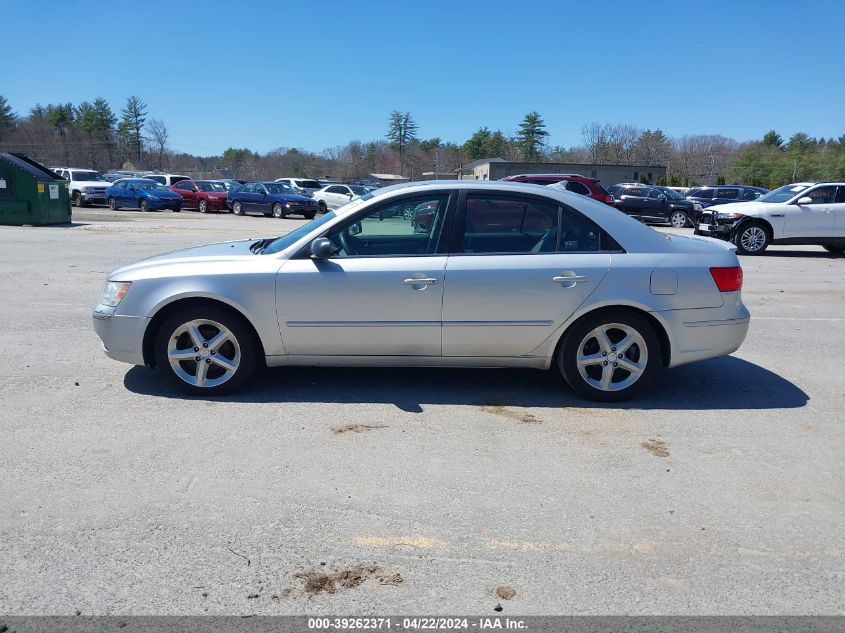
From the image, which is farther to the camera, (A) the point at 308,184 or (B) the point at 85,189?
(A) the point at 308,184

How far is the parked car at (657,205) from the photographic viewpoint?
27547 millimetres

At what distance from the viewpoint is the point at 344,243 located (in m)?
5.20

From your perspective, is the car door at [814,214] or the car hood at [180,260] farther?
the car door at [814,214]

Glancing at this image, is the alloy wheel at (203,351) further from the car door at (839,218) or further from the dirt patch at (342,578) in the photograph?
the car door at (839,218)

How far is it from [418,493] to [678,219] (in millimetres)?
26622

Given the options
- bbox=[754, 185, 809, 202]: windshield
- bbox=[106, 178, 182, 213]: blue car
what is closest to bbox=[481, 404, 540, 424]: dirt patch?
bbox=[754, 185, 809, 202]: windshield

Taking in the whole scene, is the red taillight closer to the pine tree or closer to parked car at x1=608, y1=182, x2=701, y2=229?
parked car at x1=608, y1=182, x2=701, y2=229

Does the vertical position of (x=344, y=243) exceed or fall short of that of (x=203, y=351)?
it exceeds it

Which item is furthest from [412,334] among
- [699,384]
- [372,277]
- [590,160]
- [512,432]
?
[590,160]

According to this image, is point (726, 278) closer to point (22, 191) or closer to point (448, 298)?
point (448, 298)

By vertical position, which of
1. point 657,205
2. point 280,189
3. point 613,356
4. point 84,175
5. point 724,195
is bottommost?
point 613,356

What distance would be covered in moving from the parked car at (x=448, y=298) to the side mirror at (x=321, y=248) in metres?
0.01

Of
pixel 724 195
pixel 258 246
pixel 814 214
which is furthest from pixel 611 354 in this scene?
pixel 724 195

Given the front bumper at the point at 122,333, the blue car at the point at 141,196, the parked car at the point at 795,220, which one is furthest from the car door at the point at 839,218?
the blue car at the point at 141,196
